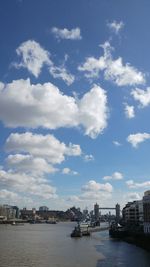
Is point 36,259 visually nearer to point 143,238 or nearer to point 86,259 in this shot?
point 86,259

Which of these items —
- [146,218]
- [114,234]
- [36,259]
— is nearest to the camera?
[36,259]

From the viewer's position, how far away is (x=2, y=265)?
62688mm

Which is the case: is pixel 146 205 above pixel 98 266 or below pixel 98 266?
above

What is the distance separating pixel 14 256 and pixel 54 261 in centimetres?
987

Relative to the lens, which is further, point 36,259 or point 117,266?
point 36,259

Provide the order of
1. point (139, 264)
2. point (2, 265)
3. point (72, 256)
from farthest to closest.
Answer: point (72, 256)
point (139, 264)
point (2, 265)

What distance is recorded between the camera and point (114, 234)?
143750mm

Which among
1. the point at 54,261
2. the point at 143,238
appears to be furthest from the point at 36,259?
the point at 143,238

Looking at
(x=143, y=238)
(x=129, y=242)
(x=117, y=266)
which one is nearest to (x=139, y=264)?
(x=117, y=266)

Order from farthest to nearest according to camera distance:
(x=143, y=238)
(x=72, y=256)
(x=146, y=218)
→ (x=146, y=218) → (x=143, y=238) → (x=72, y=256)

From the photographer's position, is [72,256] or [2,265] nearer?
[2,265]

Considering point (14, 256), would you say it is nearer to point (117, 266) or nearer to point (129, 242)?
point (117, 266)

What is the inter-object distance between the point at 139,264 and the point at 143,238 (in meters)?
38.3

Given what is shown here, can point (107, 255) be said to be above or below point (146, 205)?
below
